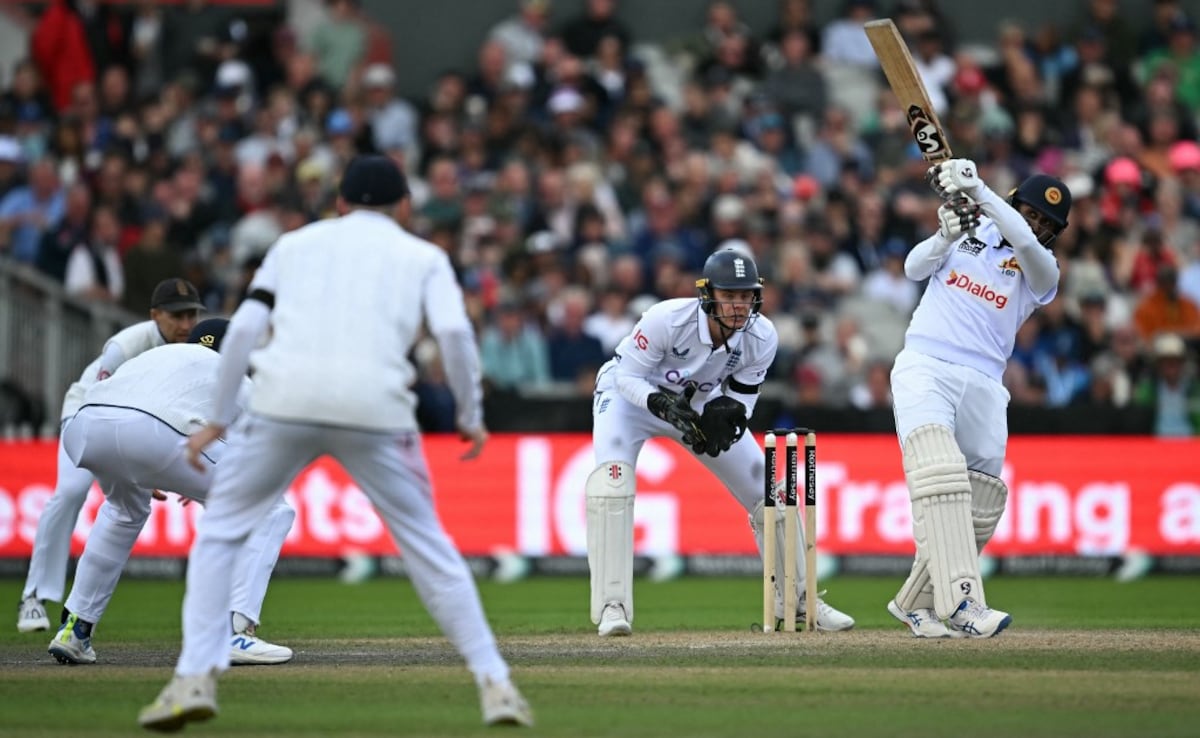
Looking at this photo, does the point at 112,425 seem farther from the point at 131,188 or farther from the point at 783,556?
the point at 131,188

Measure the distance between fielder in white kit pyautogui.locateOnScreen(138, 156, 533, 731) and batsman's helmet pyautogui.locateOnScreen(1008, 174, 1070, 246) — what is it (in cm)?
433

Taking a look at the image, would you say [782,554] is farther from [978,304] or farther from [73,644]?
[73,644]

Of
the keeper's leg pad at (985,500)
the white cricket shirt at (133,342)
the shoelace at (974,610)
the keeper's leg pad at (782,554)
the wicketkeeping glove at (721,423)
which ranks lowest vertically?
the shoelace at (974,610)

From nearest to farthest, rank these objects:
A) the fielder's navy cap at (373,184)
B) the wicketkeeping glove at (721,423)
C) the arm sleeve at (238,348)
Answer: the arm sleeve at (238,348), the fielder's navy cap at (373,184), the wicketkeeping glove at (721,423)

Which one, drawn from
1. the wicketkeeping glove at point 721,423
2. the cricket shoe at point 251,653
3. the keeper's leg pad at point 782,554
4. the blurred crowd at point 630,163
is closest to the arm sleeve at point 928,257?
the wicketkeeping glove at point 721,423

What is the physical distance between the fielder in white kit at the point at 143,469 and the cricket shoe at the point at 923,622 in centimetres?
354

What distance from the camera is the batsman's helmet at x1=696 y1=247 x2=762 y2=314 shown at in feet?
36.4

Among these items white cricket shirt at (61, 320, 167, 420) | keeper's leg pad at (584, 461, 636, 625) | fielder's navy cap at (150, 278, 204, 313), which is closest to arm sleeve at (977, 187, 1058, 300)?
keeper's leg pad at (584, 461, 636, 625)

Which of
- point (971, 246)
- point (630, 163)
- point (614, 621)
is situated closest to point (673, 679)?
point (614, 621)

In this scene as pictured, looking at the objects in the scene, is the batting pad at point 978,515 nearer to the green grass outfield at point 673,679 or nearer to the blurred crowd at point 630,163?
the green grass outfield at point 673,679

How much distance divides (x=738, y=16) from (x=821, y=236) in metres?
4.83

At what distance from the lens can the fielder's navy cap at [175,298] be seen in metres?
11.6

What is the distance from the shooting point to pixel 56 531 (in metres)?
12.9

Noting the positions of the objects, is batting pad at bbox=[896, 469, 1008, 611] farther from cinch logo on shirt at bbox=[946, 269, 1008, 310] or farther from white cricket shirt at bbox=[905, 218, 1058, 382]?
cinch logo on shirt at bbox=[946, 269, 1008, 310]
